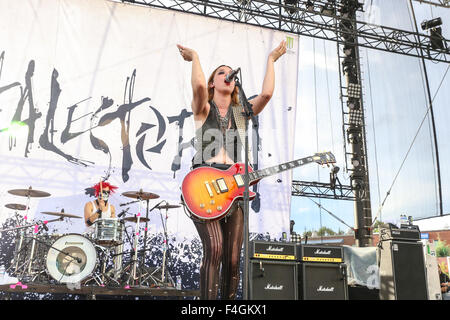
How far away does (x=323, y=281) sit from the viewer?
4020 millimetres

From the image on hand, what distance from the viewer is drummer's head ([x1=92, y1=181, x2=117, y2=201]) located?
585cm

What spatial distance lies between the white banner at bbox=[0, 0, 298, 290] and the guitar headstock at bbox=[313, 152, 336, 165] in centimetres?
195

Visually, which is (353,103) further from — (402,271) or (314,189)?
(402,271)

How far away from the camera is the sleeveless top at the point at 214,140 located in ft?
14.6

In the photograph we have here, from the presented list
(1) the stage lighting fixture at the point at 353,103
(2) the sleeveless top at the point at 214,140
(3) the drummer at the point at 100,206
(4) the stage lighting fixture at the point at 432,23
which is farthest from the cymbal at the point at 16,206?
(4) the stage lighting fixture at the point at 432,23

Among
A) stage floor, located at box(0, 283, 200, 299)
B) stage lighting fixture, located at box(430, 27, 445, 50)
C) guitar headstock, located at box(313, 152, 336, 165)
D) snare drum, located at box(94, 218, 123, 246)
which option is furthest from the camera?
stage lighting fixture, located at box(430, 27, 445, 50)

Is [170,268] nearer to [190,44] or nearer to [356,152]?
[190,44]

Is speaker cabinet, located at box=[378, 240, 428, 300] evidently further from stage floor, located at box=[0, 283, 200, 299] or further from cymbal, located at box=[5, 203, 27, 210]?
cymbal, located at box=[5, 203, 27, 210]

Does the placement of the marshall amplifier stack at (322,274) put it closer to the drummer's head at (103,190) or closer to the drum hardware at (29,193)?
the drummer's head at (103,190)

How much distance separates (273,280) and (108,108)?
3.76 metres

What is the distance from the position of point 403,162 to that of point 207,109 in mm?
6654

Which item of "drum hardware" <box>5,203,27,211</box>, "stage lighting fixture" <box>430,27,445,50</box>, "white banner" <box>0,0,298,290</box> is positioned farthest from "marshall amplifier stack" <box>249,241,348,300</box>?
"stage lighting fixture" <box>430,27,445,50</box>

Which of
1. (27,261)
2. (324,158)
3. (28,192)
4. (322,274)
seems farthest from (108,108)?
(322,274)

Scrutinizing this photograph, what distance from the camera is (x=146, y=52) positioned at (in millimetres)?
6523
